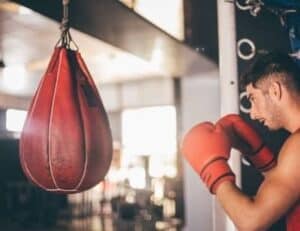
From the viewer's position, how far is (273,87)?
3.67 feet

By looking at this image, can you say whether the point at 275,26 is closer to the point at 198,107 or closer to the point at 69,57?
the point at 69,57

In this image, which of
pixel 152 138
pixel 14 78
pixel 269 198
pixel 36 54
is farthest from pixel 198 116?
pixel 269 198

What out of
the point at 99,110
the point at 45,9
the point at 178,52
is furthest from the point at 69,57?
the point at 178,52

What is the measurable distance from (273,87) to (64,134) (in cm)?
53

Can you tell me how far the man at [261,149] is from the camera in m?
1.01

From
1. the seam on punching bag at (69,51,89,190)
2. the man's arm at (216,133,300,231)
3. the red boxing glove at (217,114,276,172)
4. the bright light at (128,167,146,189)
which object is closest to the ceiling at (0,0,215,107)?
the seam on punching bag at (69,51,89,190)

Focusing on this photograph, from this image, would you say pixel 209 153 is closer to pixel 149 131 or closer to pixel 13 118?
pixel 149 131

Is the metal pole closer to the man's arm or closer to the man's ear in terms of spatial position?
the man's ear

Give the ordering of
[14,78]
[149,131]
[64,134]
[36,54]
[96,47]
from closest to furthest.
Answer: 1. [64,134]
2. [96,47]
3. [36,54]
4. [14,78]
5. [149,131]

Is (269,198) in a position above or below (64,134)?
below

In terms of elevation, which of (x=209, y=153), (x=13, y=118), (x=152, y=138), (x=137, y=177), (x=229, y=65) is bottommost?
(x=137, y=177)

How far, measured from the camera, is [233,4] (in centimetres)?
135

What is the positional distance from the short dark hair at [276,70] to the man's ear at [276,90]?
2 centimetres

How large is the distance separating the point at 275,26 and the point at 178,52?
6.64 ft
